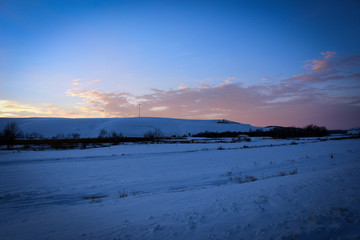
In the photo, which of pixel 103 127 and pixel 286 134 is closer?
pixel 286 134

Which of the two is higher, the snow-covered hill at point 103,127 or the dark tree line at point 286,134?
the snow-covered hill at point 103,127

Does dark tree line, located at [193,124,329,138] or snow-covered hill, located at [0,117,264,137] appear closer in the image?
dark tree line, located at [193,124,329,138]

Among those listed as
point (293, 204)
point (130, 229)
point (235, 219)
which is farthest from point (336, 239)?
point (130, 229)

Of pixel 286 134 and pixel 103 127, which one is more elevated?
pixel 103 127

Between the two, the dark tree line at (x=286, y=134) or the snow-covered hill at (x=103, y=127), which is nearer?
the dark tree line at (x=286, y=134)

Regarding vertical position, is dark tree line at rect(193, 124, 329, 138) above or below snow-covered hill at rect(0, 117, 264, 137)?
below

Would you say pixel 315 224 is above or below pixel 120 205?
above

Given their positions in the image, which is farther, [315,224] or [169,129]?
[169,129]

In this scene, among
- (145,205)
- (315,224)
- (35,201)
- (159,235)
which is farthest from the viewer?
(35,201)

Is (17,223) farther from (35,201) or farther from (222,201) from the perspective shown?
(222,201)

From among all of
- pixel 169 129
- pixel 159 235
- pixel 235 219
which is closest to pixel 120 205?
pixel 159 235

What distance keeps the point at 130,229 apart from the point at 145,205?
144cm

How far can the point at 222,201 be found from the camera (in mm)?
4957

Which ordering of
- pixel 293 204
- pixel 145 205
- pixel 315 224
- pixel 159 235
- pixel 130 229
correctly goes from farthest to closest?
1. pixel 145 205
2. pixel 293 204
3. pixel 130 229
4. pixel 159 235
5. pixel 315 224
